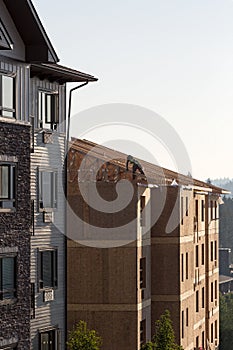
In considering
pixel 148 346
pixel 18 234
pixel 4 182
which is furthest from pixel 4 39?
pixel 148 346

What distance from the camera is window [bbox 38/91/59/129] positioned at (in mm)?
31594

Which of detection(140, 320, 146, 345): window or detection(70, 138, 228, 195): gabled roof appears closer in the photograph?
detection(70, 138, 228, 195): gabled roof

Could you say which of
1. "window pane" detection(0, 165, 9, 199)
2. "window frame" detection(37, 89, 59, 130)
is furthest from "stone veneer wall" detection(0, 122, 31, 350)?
"window frame" detection(37, 89, 59, 130)

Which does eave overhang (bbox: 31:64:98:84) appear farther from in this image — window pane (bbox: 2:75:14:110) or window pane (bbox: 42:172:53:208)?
window pane (bbox: 2:75:14:110)

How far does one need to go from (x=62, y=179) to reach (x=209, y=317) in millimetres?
21378

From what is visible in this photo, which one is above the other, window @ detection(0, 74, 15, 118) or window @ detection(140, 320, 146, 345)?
window @ detection(0, 74, 15, 118)

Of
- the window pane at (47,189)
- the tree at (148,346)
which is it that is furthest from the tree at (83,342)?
the window pane at (47,189)

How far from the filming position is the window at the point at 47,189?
31844 millimetres

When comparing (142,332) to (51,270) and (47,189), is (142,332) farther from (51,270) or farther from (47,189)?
(47,189)

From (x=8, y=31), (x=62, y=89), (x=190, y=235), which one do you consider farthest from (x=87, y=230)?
(x=8, y=31)

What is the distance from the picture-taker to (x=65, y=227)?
34156mm

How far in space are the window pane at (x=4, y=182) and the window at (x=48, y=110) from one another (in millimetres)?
7020

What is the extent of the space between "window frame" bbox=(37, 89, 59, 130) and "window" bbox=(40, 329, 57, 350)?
668cm

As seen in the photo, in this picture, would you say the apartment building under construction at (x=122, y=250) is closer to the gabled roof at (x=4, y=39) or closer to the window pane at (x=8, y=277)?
the window pane at (x=8, y=277)
